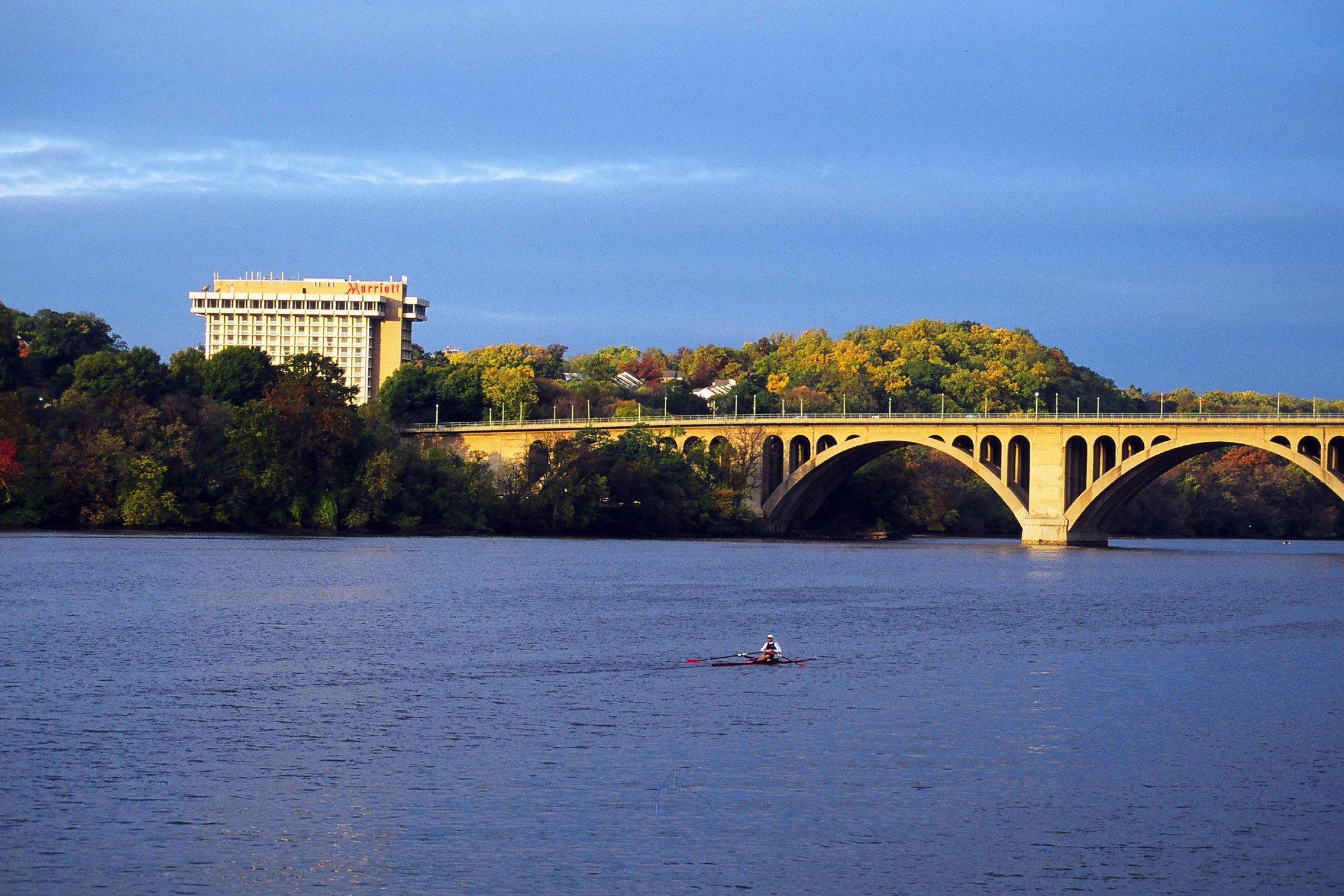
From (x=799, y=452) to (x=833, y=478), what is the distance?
3276 millimetres

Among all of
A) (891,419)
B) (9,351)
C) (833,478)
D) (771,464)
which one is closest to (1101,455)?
(891,419)

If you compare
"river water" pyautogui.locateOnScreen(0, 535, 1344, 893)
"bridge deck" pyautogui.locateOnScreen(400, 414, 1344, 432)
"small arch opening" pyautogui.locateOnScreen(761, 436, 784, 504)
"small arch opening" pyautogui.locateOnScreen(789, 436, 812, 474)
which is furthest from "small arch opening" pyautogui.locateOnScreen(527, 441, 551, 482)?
"river water" pyautogui.locateOnScreen(0, 535, 1344, 893)

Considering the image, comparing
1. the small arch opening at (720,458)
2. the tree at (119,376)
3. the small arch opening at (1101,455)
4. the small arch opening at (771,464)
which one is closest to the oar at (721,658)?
the small arch opening at (1101,455)

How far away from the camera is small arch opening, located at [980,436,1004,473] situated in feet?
356

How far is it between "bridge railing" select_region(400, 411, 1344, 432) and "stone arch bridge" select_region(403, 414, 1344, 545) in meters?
0.13

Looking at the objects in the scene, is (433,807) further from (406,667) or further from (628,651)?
(628,651)

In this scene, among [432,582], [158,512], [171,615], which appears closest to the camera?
[171,615]

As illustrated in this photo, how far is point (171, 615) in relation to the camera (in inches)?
1837

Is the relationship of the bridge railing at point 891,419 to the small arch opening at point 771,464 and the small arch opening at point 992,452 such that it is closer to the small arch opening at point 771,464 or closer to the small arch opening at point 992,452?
the small arch opening at point 992,452

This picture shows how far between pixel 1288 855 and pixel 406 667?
70.1 ft

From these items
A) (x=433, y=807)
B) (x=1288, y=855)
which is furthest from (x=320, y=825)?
(x=1288, y=855)

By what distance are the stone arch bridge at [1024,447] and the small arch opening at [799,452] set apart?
110 mm

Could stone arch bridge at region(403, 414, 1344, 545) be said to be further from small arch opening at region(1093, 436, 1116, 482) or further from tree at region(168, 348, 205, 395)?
tree at region(168, 348, 205, 395)

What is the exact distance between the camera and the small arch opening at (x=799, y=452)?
12019 cm
